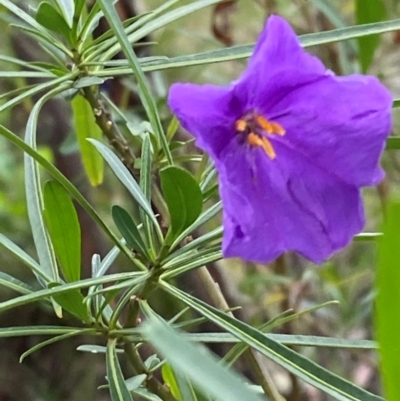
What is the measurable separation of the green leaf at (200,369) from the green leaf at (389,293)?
2.2 inches

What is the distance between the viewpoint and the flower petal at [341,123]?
1.60 ft

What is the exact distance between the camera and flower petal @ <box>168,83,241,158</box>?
45 centimetres

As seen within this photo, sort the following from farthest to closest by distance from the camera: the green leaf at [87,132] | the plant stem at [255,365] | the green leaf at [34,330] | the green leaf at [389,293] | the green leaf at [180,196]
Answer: the green leaf at [87,132]
the plant stem at [255,365]
the green leaf at [34,330]
the green leaf at [180,196]
the green leaf at [389,293]

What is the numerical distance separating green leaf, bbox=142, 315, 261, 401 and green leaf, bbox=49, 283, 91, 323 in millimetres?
241

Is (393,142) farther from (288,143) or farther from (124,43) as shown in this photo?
(124,43)

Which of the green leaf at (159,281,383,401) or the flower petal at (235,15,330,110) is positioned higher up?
the flower petal at (235,15,330,110)

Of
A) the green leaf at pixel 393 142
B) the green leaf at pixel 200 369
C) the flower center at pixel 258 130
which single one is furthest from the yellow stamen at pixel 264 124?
the green leaf at pixel 200 369

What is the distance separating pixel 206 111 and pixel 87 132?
1.17ft

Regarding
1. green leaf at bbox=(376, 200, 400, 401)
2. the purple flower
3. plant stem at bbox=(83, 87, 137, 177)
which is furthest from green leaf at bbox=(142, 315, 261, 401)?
plant stem at bbox=(83, 87, 137, 177)

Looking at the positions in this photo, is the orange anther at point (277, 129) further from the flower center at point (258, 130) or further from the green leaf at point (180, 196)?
the green leaf at point (180, 196)

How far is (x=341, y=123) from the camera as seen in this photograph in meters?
0.52

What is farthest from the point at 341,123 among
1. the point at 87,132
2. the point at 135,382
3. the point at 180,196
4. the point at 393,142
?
the point at 87,132

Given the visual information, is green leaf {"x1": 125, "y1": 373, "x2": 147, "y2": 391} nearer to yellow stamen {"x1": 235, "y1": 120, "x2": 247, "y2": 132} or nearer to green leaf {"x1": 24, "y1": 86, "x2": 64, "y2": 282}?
green leaf {"x1": 24, "y1": 86, "x2": 64, "y2": 282}

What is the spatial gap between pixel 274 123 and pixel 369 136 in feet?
0.33
